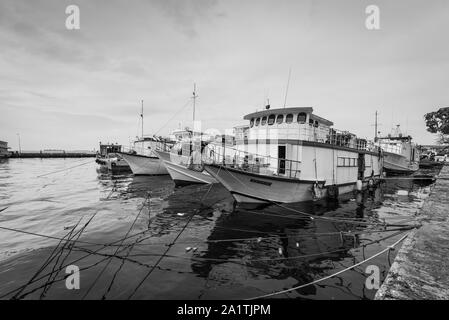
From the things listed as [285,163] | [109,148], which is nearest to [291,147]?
[285,163]

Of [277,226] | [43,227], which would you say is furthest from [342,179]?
[43,227]

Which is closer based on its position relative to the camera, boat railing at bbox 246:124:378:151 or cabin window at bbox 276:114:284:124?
boat railing at bbox 246:124:378:151

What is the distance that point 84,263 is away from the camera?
24.7ft

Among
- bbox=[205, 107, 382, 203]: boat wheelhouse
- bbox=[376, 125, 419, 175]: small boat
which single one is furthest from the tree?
bbox=[205, 107, 382, 203]: boat wheelhouse

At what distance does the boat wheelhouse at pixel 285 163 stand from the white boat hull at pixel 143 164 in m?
20.5

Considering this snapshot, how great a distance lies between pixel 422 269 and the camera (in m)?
4.16

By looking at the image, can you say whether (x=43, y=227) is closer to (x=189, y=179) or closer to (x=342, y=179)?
(x=189, y=179)

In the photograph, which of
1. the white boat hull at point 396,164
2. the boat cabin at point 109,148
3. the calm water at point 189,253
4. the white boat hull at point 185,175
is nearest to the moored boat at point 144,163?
the white boat hull at point 185,175

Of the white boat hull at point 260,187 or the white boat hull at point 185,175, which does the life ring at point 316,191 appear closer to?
the white boat hull at point 260,187

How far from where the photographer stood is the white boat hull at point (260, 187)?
44.7 feet

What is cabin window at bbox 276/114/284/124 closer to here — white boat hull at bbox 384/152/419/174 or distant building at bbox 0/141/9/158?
white boat hull at bbox 384/152/419/174

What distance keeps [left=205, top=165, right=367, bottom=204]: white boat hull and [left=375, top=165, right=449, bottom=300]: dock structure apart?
25.8 feet

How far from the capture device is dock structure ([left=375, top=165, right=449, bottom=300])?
3479 mm
